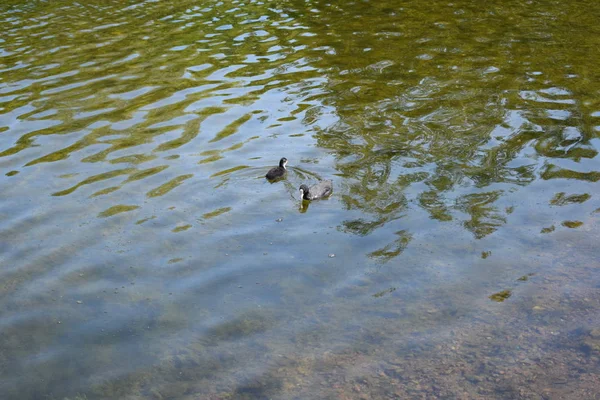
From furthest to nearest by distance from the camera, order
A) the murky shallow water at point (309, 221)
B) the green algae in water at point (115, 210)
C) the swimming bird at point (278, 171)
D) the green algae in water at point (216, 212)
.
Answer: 1. the swimming bird at point (278, 171)
2. the green algae in water at point (115, 210)
3. the green algae in water at point (216, 212)
4. the murky shallow water at point (309, 221)

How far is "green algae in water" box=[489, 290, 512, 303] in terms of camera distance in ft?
29.3

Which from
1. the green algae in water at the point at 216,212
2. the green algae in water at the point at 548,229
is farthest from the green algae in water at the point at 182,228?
the green algae in water at the point at 548,229

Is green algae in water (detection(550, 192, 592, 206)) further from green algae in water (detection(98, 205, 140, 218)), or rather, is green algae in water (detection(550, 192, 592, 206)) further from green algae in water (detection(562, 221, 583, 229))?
green algae in water (detection(98, 205, 140, 218))

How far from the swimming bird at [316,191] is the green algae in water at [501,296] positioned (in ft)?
10.8

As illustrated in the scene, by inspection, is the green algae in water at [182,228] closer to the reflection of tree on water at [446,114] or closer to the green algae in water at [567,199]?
the reflection of tree on water at [446,114]

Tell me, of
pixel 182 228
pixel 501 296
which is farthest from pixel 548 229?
pixel 182 228

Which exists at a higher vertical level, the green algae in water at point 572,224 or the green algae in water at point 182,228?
the green algae in water at point 182,228

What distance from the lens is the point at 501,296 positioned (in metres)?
8.99

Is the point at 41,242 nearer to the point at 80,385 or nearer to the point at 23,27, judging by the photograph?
the point at 80,385

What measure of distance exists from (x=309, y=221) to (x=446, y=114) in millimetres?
4923

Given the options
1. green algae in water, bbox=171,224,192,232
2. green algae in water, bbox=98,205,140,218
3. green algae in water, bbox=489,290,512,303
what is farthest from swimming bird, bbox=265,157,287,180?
green algae in water, bbox=489,290,512,303

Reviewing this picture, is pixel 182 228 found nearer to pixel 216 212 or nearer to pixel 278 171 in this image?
pixel 216 212

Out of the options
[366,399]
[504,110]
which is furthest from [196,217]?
[504,110]

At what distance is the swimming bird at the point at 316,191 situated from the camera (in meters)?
11.2
